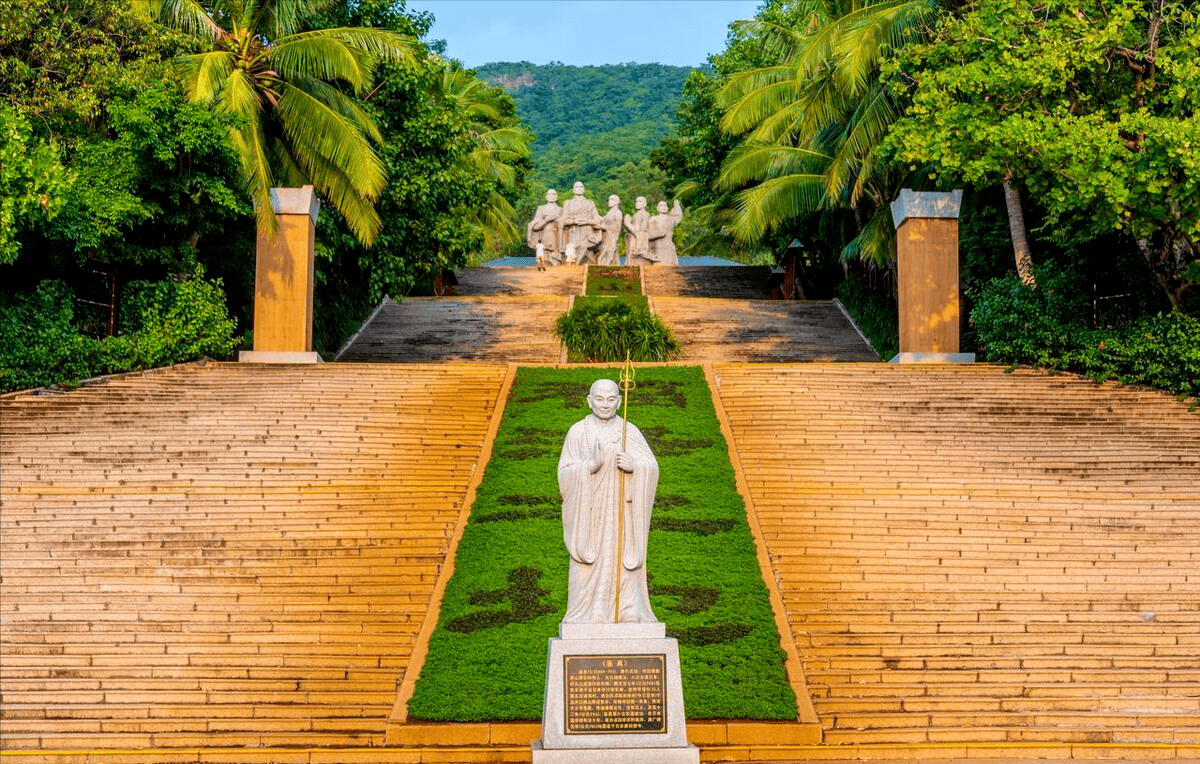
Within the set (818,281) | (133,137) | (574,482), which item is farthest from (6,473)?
(818,281)

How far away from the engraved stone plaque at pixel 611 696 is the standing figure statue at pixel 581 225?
33.0 metres

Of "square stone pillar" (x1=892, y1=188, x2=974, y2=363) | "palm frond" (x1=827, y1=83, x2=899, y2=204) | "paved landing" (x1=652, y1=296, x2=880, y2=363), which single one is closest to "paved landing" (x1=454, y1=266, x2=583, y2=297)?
"paved landing" (x1=652, y1=296, x2=880, y2=363)

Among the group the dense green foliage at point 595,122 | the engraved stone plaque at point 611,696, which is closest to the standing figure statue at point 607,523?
the engraved stone plaque at point 611,696

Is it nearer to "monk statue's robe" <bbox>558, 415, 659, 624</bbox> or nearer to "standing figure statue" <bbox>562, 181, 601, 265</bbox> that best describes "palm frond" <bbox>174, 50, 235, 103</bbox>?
"monk statue's robe" <bbox>558, 415, 659, 624</bbox>

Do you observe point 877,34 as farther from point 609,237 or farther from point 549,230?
point 549,230

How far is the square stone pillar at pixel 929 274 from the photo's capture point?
22438 mm

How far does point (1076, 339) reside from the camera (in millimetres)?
20266

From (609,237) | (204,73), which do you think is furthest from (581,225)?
(204,73)

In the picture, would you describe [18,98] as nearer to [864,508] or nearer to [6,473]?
[6,473]

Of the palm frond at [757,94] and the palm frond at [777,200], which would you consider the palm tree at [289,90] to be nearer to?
the palm frond at [777,200]

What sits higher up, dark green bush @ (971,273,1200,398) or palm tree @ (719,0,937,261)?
palm tree @ (719,0,937,261)

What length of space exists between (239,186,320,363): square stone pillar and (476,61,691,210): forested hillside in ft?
122

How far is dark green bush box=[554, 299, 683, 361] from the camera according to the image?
21.9 meters

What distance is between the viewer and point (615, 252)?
41.8m
